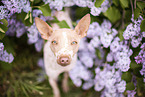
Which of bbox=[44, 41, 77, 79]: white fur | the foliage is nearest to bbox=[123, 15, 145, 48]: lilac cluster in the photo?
the foliage

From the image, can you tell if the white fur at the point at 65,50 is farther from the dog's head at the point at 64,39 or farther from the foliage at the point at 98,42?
the foliage at the point at 98,42

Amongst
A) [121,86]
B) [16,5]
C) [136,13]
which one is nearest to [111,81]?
[121,86]

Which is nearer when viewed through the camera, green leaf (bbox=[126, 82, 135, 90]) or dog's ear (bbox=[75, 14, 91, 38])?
dog's ear (bbox=[75, 14, 91, 38])

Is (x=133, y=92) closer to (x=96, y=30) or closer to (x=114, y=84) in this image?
(x=114, y=84)

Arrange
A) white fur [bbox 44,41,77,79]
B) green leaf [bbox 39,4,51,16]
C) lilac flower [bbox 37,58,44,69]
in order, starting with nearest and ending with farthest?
1. green leaf [bbox 39,4,51,16]
2. white fur [bbox 44,41,77,79]
3. lilac flower [bbox 37,58,44,69]

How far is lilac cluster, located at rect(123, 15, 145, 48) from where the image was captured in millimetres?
1747

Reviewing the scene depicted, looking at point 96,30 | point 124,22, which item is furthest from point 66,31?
point 124,22

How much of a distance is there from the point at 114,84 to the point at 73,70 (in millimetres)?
747

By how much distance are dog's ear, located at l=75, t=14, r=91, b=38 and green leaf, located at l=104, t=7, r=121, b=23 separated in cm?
55

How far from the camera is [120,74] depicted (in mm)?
1994

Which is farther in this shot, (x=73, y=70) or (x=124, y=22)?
(x=73, y=70)

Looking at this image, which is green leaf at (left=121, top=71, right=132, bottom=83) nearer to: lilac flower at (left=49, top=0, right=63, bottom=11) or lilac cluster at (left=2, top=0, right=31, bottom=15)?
lilac flower at (left=49, top=0, right=63, bottom=11)

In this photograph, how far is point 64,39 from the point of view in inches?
59.4

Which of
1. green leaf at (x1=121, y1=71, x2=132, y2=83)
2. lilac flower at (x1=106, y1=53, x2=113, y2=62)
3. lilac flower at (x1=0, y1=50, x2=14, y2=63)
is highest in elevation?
lilac flower at (x1=0, y1=50, x2=14, y2=63)
